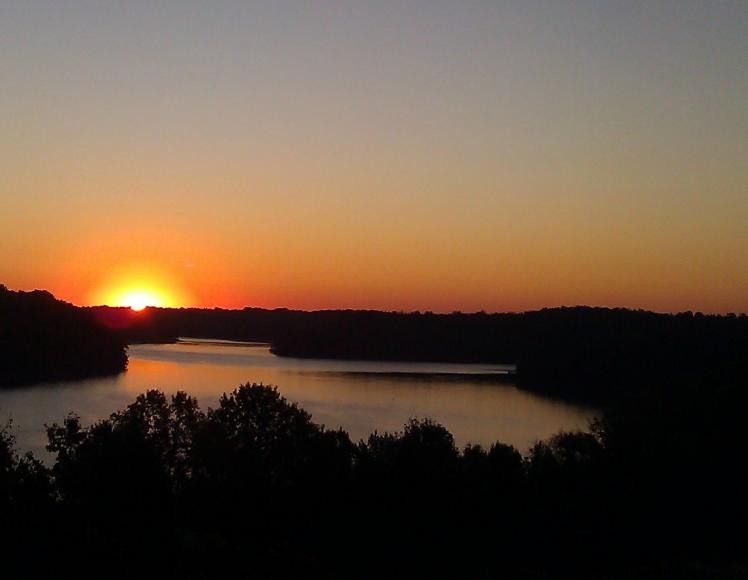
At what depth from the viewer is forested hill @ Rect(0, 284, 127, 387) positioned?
52.8 metres

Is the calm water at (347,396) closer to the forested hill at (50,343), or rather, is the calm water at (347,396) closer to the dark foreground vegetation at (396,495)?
the forested hill at (50,343)

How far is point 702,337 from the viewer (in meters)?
48.1

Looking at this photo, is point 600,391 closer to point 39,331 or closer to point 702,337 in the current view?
point 702,337

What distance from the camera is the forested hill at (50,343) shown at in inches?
2080

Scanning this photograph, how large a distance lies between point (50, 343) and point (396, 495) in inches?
1797

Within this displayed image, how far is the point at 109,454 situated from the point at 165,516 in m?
1.66

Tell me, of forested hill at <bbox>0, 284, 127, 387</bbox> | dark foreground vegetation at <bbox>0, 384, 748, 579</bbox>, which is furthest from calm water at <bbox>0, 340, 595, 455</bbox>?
dark foreground vegetation at <bbox>0, 384, 748, 579</bbox>

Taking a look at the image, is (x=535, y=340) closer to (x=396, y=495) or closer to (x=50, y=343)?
(x=50, y=343)

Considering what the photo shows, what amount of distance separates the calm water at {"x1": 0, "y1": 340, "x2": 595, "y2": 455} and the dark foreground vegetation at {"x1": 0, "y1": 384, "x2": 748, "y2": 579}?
717cm

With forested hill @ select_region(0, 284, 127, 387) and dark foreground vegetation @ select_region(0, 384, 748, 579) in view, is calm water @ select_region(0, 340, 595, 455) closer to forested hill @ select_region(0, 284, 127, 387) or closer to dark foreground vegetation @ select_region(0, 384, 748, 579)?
forested hill @ select_region(0, 284, 127, 387)

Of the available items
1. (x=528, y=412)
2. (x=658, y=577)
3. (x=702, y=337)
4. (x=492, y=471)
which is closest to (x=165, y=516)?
(x=492, y=471)

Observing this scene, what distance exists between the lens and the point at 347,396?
40.5 m

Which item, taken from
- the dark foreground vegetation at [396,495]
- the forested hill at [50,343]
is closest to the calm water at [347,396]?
the forested hill at [50,343]

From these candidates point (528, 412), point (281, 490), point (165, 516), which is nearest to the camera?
point (165, 516)
